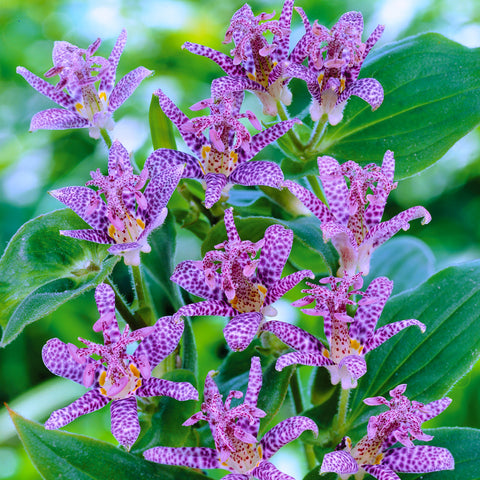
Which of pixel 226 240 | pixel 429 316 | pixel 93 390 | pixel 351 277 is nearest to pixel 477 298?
pixel 429 316

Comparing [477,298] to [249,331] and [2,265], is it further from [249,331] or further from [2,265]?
[2,265]

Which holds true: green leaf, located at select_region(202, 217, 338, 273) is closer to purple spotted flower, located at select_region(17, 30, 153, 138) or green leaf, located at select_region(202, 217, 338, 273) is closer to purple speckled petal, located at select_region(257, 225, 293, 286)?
purple speckled petal, located at select_region(257, 225, 293, 286)

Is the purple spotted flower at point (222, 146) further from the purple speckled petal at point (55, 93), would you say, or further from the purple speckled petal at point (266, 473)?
the purple speckled petal at point (266, 473)

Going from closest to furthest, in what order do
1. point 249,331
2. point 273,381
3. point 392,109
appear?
point 249,331, point 273,381, point 392,109

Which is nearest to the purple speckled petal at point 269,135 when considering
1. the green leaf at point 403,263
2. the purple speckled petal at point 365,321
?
the purple speckled petal at point 365,321

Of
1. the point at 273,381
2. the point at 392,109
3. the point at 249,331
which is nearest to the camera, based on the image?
the point at 249,331

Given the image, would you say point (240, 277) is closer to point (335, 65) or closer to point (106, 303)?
point (106, 303)
